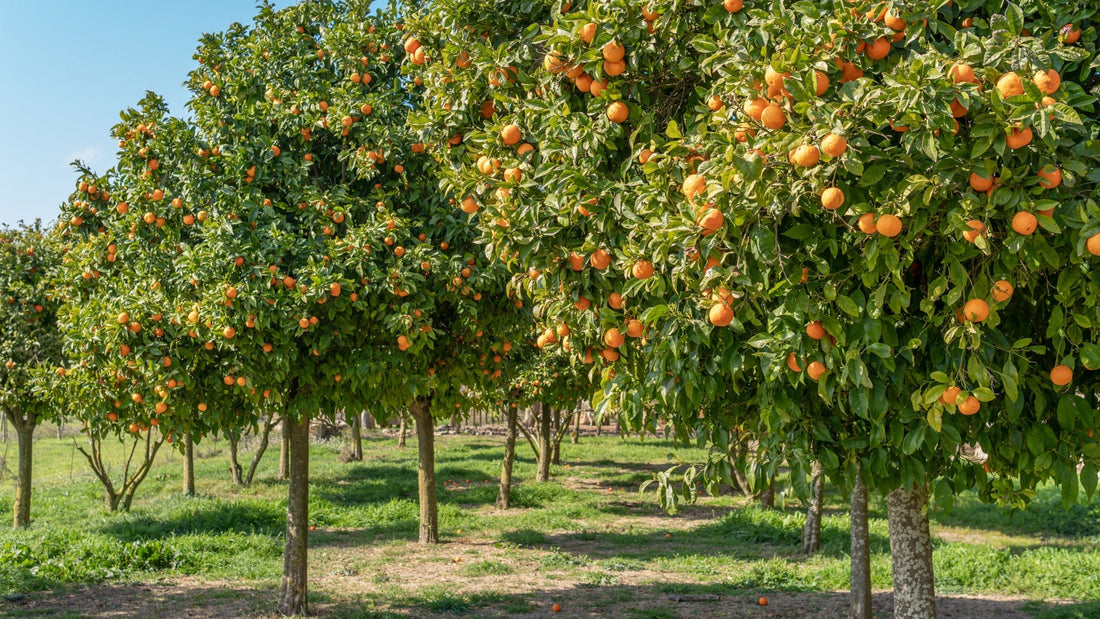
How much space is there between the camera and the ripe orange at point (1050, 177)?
2.52m

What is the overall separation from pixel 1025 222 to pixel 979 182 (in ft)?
0.64

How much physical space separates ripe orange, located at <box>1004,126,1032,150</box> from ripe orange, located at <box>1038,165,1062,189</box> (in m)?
0.12

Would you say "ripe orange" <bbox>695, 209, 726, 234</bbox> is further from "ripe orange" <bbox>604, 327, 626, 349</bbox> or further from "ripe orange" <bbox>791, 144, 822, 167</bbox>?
"ripe orange" <bbox>604, 327, 626, 349</bbox>

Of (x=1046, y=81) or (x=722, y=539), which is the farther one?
(x=722, y=539)

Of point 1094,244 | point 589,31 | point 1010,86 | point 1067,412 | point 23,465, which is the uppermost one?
point 589,31

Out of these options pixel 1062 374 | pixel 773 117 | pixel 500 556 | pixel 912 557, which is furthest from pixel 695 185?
pixel 500 556

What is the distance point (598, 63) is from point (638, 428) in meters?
1.80

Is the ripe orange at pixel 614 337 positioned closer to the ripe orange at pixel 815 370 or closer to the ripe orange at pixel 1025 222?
the ripe orange at pixel 815 370

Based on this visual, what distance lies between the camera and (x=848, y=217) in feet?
9.84

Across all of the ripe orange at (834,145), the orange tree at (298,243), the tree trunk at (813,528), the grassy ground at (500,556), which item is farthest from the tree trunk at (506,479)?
the ripe orange at (834,145)

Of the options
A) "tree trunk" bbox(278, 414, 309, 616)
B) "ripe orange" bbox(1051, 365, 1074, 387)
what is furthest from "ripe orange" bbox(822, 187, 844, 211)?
"tree trunk" bbox(278, 414, 309, 616)

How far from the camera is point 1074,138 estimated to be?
276 cm

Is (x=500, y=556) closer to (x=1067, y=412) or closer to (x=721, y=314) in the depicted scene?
(x=721, y=314)

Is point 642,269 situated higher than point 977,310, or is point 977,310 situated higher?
point 642,269
